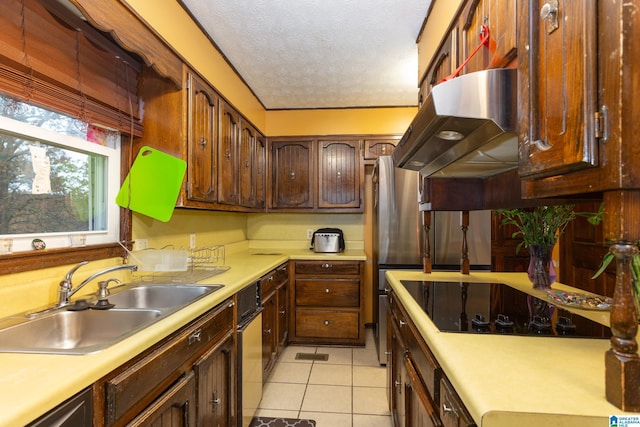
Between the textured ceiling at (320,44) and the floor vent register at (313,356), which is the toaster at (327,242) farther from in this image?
the textured ceiling at (320,44)

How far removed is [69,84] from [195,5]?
0.92 metres

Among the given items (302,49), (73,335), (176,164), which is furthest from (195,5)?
(73,335)

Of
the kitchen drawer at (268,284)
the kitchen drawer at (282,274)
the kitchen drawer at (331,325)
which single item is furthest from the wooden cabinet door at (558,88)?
the kitchen drawer at (331,325)

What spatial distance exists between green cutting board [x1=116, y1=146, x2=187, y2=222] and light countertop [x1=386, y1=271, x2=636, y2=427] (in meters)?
1.45

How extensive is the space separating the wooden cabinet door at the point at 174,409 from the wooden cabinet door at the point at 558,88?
123cm

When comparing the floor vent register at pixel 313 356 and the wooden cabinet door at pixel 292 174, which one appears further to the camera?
the wooden cabinet door at pixel 292 174

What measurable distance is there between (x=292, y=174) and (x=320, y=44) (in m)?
1.48

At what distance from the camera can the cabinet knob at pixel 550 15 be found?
0.64 meters

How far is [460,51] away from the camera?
1458 mm

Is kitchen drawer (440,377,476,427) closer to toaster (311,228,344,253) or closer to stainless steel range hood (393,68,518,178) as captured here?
stainless steel range hood (393,68,518,178)

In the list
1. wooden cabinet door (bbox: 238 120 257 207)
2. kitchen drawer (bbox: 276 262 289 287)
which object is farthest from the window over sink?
kitchen drawer (bbox: 276 262 289 287)

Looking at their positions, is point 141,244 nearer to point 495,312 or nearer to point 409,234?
point 495,312

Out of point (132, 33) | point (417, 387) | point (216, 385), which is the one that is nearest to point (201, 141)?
point (132, 33)

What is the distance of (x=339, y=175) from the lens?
3520mm
